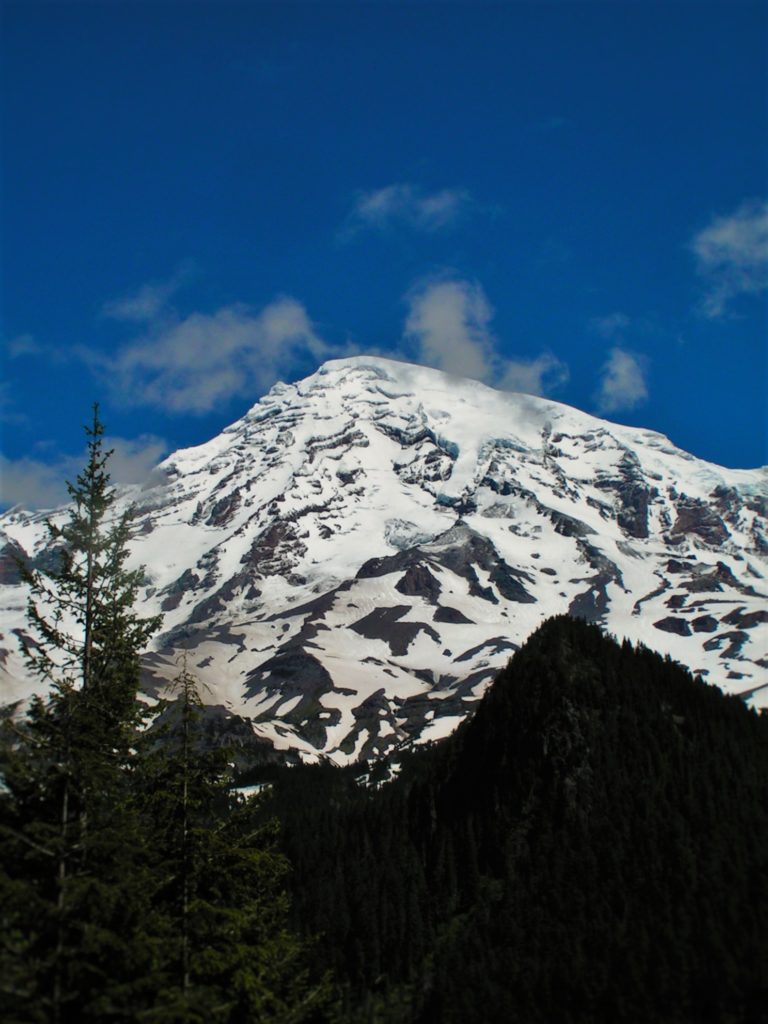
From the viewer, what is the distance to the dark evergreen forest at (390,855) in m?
21.0

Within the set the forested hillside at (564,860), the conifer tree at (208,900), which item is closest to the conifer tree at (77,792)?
the conifer tree at (208,900)

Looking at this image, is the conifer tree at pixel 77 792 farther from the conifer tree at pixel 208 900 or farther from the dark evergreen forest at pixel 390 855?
the conifer tree at pixel 208 900

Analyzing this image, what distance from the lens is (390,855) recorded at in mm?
145500

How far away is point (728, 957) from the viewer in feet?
273

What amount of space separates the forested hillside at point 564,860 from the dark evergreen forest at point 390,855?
37 cm

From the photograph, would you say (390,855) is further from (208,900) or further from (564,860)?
(208,900)

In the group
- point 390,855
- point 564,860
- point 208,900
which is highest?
point 390,855

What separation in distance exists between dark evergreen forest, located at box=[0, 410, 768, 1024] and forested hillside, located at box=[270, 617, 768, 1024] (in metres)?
0.37

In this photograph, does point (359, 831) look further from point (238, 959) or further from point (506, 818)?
point (238, 959)

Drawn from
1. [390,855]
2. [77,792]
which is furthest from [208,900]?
[390,855]

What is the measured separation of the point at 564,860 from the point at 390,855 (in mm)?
34042

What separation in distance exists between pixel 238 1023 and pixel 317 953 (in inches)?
3982

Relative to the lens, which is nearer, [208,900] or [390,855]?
[208,900]

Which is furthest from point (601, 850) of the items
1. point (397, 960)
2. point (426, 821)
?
point (426, 821)
